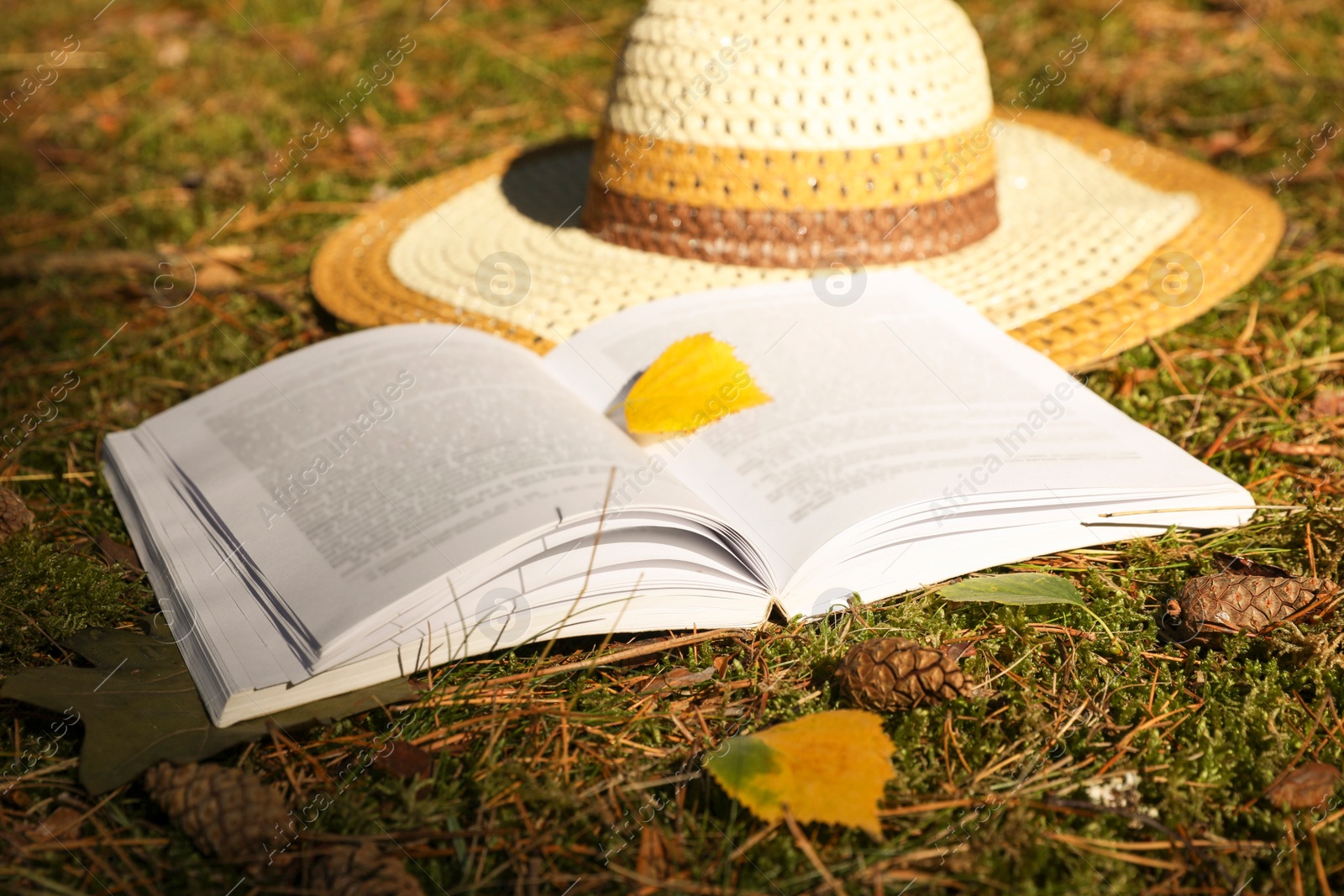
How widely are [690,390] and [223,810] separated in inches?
30.0

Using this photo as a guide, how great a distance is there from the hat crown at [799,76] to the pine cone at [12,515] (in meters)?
1.10

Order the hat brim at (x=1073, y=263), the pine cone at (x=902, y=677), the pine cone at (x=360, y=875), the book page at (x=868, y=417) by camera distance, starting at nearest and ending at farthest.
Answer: the pine cone at (x=360, y=875), the pine cone at (x=902, y=677), the book page at (x=868, y=417), the hat brim at (x=1073, y=263)

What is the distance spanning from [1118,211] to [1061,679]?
1.19m

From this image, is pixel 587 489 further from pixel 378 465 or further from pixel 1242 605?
pixel 1242 605

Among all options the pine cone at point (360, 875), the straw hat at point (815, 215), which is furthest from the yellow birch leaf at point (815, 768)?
the straw hat at point (815, 215)

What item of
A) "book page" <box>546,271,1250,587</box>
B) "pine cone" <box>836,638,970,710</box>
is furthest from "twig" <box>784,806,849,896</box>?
"book page" <box>546,271,1250,587</box>

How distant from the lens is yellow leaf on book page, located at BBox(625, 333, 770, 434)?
131 centimetres

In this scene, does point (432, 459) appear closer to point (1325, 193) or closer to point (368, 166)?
point (368, 166)

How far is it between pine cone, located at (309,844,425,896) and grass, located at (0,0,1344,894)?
0.03 metres

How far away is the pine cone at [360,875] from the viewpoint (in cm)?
80

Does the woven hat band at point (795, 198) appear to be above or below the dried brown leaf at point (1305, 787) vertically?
above

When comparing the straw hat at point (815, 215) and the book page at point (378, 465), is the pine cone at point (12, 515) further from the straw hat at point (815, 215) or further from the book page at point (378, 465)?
the straw hat at point (815, 215)

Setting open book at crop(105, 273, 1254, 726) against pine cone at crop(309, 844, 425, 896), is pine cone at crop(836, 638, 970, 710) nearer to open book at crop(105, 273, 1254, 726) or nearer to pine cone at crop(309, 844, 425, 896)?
open book at crop(105, 273, 1254, 726)

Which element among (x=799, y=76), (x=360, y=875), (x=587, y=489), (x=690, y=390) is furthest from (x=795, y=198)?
(x=360, y=875)
